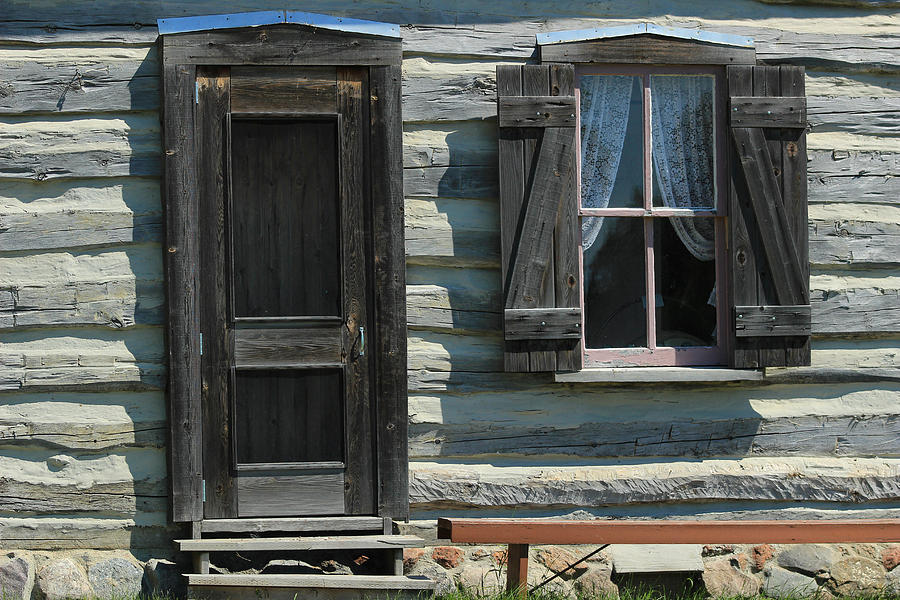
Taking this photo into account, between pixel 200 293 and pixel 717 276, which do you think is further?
pixel 717 276

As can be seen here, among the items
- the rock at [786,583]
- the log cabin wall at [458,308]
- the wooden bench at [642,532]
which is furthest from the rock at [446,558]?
the rock at [786,583]

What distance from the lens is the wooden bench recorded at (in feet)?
15.1

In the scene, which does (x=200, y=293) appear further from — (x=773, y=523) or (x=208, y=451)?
(x=773, y=523)

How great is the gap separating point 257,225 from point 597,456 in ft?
6.68

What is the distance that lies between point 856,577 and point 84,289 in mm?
4097

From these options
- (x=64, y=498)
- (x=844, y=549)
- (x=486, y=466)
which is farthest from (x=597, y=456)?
(x=64, y=498)

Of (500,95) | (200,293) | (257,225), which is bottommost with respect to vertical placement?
(200,293)

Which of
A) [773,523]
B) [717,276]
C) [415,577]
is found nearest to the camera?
[773,523]

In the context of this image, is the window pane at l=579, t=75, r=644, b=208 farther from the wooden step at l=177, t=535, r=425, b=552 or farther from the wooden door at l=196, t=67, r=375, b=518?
the wooden step at l=177, t=535, r=425, b=552

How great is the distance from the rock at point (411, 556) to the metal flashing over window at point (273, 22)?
2.52 m

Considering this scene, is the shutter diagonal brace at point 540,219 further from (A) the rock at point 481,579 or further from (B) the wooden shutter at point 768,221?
(A) the rock at point 481,579

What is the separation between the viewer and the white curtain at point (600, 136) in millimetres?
5387

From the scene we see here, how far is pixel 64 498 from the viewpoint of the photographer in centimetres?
509

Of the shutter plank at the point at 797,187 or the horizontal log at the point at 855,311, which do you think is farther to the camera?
the horizontal log at the point at 855,311
